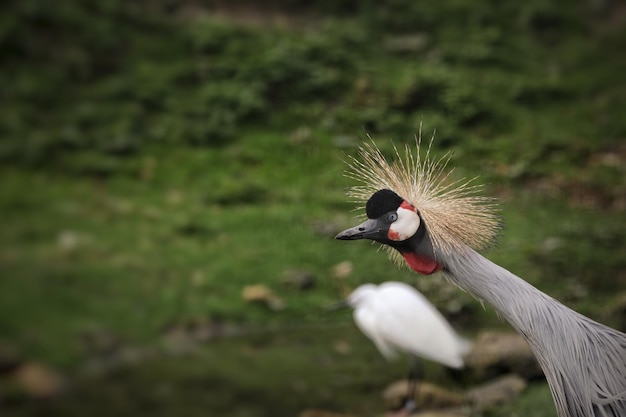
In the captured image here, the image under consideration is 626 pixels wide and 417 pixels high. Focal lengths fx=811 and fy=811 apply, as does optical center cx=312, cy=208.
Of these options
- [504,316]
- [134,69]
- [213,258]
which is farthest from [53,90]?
[504,316]

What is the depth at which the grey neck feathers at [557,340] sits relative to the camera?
6.06 feet

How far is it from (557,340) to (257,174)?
3.02 metres

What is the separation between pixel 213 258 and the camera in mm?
4180

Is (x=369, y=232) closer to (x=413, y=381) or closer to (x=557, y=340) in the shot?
(x=557, y=340)

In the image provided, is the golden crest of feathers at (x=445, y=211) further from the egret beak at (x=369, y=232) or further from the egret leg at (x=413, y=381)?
the egret leg at (x=413, y=381)

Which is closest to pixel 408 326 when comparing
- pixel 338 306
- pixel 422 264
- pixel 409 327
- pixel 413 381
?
pixel 409 327

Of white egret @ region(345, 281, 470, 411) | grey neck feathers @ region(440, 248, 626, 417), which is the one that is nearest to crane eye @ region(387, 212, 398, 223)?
grey neck feathers @ region(440, 248, 626, 417)

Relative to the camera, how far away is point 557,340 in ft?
6.13

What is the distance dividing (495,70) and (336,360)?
2778 mm

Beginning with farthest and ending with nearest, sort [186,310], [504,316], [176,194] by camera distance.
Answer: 1. [176,194]
2. [186,310]
3. [504,316]

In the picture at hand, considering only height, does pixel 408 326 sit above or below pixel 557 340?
above

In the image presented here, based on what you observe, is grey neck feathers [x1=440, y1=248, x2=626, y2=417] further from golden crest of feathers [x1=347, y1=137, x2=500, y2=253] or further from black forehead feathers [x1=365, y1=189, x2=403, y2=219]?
black forehead feathers [x1=365, y1=189, x2=403, y2=219]

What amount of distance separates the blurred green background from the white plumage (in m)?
0.29

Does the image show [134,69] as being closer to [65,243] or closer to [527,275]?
[65,243]
